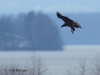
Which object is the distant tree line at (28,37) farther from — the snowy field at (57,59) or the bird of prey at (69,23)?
the bird of prey at (69,23)

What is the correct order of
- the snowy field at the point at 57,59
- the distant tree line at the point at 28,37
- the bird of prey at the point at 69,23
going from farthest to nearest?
1. the distant tree line at the point at 28,37
2. the snowy field at the point at 57,59
3. the bird of prey at the point at 69,23

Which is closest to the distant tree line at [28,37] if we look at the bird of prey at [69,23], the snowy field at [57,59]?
the snowy field at [57,59]

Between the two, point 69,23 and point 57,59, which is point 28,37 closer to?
point 57,59

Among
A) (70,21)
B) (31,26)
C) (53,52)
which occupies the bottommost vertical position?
(70,21)

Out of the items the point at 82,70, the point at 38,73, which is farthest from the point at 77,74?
the point at 38,73

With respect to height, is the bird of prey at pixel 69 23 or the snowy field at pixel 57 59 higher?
the snowy field at pixel 57 59

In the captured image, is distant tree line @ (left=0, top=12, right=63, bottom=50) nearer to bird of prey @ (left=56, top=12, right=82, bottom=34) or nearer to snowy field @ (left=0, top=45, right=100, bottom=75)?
snowy field @ (left=0, top=45, right=100, bottom=75)

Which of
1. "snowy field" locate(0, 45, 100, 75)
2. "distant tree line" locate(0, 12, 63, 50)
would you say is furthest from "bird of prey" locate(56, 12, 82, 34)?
"distant tree line" locate(0, 12, 63, 50)

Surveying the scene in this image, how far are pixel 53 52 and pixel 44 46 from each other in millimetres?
1172

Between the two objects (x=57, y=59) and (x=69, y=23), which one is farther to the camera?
(x=57, y=59)

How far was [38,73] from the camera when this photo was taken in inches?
606

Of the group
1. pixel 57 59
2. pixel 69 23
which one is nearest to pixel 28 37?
pixel 57 59

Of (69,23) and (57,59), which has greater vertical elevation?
(57,59)

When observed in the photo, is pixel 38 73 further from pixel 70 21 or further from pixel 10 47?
pixel 10 47
